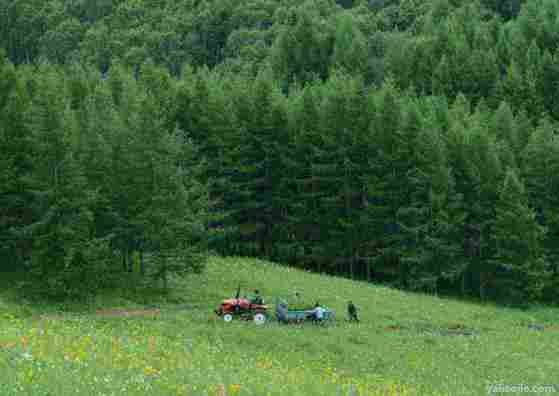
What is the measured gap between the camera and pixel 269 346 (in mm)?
35250

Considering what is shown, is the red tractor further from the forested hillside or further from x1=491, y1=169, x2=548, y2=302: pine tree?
x1=491, y1=169, x2=548, y2=302: pine tree

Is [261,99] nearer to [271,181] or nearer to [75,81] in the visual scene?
[271,181]

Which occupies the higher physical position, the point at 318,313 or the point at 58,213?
the point at 58,213

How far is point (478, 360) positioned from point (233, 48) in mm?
134835

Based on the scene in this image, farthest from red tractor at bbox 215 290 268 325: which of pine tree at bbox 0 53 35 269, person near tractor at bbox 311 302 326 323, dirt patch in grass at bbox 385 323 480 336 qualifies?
pine tree at bbox 0 53 35 269

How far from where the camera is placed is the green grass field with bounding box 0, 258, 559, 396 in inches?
731

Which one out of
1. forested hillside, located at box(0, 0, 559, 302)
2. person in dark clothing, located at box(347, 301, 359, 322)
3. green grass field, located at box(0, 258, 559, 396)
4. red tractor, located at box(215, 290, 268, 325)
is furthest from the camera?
forested hillside, located at box(0, 0, 559, 302)

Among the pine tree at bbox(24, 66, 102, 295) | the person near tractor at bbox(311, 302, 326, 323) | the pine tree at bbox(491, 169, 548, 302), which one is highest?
the pine tree at bbox(24, 66, 102, 295)

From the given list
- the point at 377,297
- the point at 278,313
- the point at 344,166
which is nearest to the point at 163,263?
the point at 278,313

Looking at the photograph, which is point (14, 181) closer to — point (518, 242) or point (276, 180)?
point (276, 180)

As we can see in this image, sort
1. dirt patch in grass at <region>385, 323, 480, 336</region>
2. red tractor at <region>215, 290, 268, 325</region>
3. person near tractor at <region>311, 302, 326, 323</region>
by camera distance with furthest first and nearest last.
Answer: dirt patch in grass at <region>385, 323, 480, 336</region>, person near tractor at <region>311, 302, 326, 323</region>, red tractor at <region>215, 290, 268, 325</region>

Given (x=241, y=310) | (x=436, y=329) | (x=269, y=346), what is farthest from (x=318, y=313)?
(x=436, y=329)

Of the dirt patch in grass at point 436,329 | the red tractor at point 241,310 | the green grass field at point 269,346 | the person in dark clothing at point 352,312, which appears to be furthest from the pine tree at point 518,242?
the red tractor at point 241,310

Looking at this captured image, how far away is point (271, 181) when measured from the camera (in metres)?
70.9
